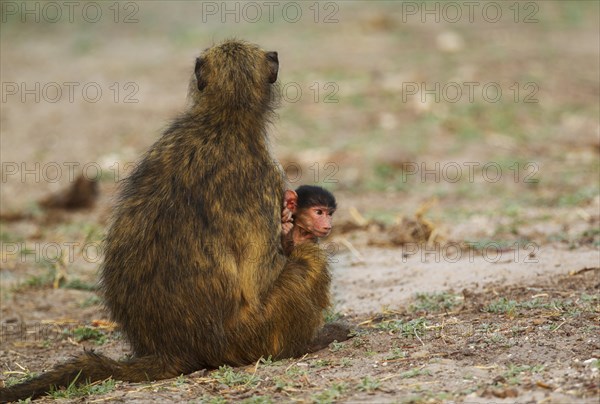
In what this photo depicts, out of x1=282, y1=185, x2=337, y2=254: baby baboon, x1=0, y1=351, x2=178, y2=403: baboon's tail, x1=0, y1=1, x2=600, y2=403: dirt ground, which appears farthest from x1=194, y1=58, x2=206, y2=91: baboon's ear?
x1=0, y1=351, x2=178, y2=403: baboon's tail

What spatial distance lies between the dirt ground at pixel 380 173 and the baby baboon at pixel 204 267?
16cm

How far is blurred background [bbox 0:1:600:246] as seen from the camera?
36.2ft

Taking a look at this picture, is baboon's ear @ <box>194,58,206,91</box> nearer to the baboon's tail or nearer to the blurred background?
the baboon's tail

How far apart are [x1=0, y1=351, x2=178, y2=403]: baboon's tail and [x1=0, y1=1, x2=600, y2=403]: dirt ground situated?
0.09 metres

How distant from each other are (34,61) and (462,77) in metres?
7.61

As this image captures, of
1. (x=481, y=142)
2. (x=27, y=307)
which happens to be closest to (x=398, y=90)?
(x=481, y=142)

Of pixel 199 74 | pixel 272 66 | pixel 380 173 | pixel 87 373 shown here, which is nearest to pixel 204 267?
pixel 87 373

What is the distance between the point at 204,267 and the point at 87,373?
32.1 inches

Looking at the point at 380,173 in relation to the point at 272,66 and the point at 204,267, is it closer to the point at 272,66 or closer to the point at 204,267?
the point at 272,66

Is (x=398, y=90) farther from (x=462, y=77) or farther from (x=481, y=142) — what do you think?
(x=481, y=142)

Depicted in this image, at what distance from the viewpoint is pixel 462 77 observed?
1507 cm

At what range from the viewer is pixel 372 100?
14.2 meters

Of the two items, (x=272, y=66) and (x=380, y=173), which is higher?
(x=272, y=66)

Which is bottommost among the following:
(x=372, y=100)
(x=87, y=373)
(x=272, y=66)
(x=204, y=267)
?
(x=87, y=373)
